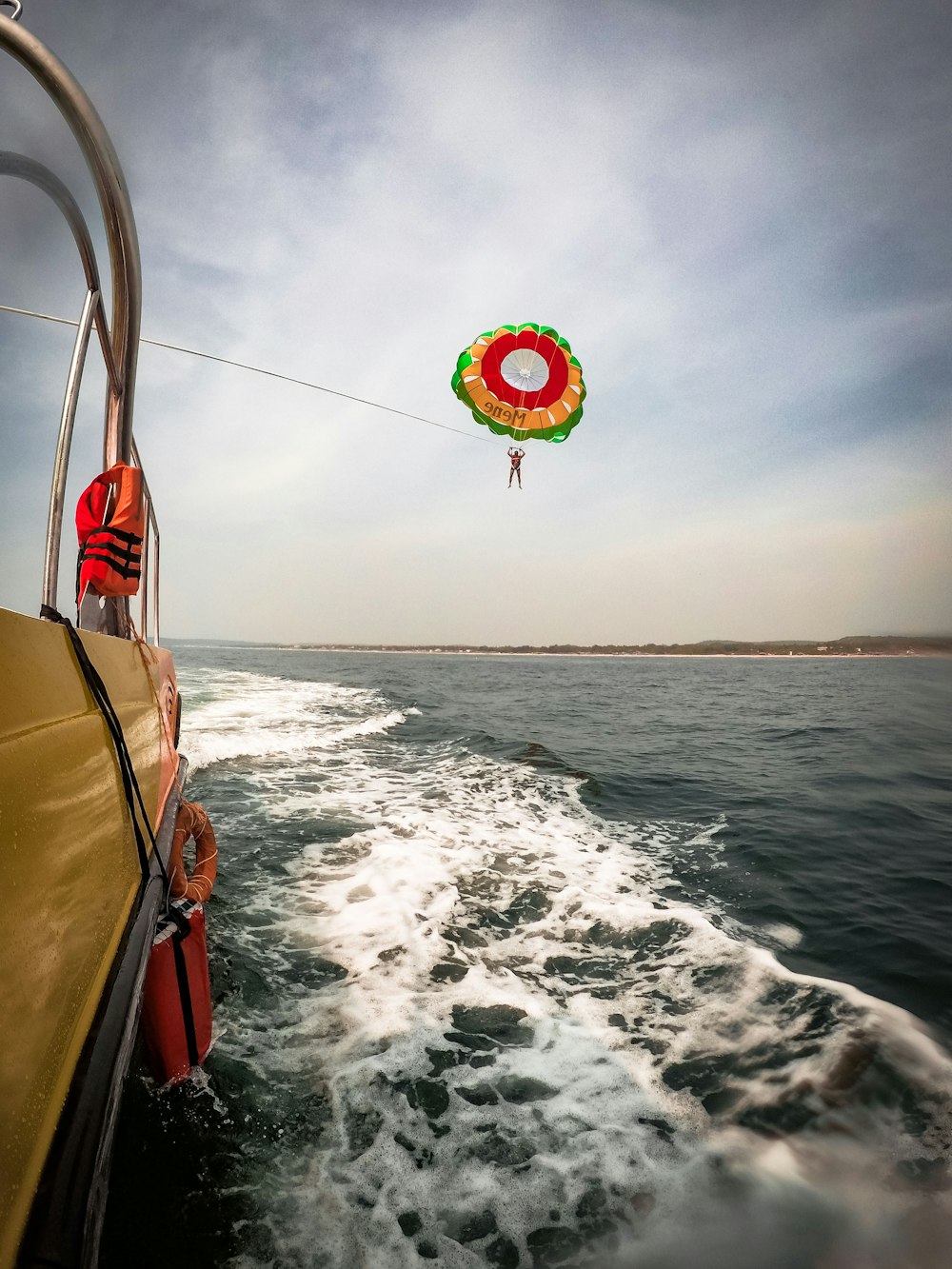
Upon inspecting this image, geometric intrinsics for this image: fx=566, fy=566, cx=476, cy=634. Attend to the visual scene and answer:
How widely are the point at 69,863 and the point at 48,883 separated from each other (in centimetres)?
15

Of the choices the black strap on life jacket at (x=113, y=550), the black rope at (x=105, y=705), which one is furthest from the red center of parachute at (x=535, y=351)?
the black rope at (x=105, y=705)

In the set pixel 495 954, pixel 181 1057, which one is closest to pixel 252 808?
pixel 495 954

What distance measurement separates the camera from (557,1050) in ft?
9.87

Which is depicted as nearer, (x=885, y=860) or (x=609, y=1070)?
(x=609, y=1070)

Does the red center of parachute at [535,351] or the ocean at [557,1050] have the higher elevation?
the red center of parachute at [535,351]

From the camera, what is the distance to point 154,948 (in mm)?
2076

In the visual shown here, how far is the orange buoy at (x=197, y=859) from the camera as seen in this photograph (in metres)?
2.95

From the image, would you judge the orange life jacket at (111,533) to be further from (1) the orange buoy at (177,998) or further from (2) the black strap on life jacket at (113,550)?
(1) the orange buoy at (177,998)

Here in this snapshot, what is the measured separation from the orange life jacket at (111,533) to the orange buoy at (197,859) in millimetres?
1467

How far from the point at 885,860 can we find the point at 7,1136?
714cm

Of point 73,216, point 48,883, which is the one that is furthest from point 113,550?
point 48,883

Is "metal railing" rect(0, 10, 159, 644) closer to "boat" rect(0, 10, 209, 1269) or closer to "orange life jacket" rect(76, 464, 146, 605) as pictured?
"boat" rect(0, 10, 209, 1269)

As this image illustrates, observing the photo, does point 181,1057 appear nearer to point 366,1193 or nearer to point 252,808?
point 366,1193

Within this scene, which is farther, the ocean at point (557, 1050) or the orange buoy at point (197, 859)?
the orange buoy at point (197, 859)
